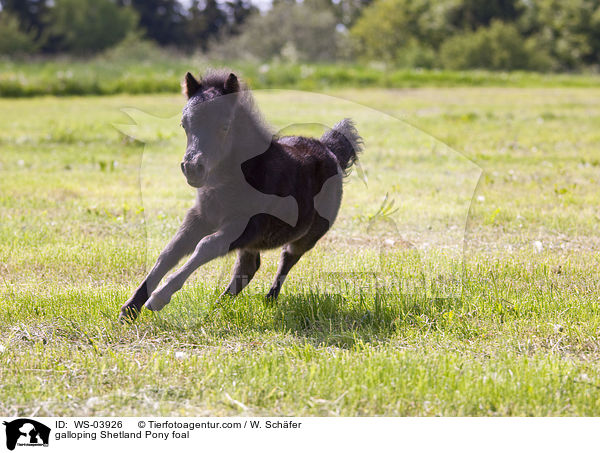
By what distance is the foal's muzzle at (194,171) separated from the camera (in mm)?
3471

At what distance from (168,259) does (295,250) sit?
102cm

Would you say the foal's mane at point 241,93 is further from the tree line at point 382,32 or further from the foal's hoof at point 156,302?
the tree line at point 382,32

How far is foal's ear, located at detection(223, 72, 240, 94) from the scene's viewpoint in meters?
3.73

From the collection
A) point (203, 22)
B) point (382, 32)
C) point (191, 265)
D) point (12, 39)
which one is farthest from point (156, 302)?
point (203, 22)

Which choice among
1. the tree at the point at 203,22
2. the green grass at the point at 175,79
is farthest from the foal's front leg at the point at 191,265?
the tree at the point at 203,22

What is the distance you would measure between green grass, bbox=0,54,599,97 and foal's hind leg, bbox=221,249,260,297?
46.1 ft

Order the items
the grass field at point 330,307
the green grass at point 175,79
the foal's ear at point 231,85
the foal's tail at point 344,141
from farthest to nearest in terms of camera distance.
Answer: the green grass at point 175,79, the foal's tail at point 344,141, the foal's ear at point 231,85, the grass field at point 330,307

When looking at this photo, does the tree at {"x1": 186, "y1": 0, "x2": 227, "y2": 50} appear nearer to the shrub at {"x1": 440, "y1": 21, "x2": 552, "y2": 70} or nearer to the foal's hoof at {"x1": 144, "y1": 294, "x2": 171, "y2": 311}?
the shrub at {"x1": 440, "y1": 21, "x2": 552, "y2": 70}

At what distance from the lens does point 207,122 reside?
3.61 metres

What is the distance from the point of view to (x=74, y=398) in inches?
122

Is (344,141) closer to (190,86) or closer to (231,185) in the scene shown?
(231,185)
